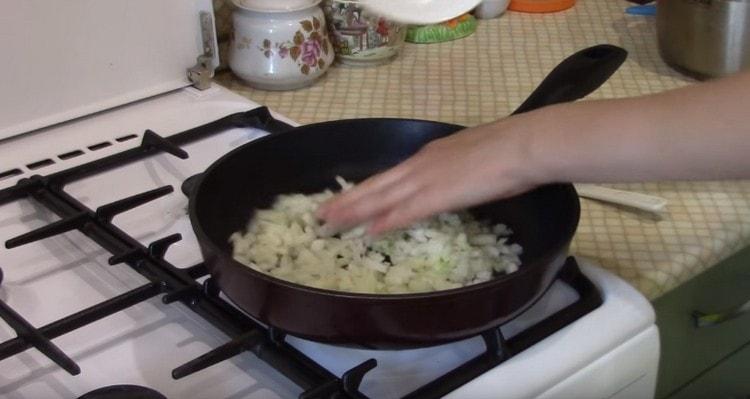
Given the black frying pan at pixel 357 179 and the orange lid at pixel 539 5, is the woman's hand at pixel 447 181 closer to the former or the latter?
the black frying pan at pixel 357 179

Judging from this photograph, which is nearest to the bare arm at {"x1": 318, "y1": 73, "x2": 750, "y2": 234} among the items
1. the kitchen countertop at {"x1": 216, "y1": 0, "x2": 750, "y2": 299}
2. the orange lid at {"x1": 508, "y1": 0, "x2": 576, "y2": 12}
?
the kitchen countertop at {"x1": 216, "y1": 0, "x2": 750, "y2": 299}

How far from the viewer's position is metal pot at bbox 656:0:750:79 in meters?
1.05

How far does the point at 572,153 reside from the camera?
0.63 metres

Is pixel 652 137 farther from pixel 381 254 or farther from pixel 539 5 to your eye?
pixel 539 5

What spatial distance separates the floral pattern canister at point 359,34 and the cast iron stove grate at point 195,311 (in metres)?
0.39

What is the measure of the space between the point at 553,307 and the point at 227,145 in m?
0.38

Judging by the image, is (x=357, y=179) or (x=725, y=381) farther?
(x=725, y=381)

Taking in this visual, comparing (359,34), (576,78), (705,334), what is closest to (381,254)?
(576,78)

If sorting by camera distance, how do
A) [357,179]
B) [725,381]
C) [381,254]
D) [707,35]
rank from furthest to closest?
[707,35] → [725,381] → [357,179] → [381,254]

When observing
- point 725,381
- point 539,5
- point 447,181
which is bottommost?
point 725,381

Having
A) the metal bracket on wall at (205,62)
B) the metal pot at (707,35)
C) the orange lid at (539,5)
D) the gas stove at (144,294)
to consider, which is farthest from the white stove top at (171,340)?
the orange lid at (539,5)

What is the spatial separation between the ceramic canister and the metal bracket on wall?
3 cm

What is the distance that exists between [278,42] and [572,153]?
48 centimetres

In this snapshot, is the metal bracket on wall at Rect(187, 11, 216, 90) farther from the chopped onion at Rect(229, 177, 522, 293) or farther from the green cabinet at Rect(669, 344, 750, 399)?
the green cabinet at Rect(669, 344, 750, 399)
